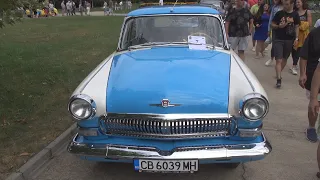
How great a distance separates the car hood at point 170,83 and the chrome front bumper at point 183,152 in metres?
0.36

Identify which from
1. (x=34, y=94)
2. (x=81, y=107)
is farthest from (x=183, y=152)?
(x=34, y=94)

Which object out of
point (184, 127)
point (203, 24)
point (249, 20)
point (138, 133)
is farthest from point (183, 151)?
point (249, 20)

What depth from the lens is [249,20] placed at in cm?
851

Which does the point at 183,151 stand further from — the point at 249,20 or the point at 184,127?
the point at 249,20

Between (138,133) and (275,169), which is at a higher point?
(138,133)

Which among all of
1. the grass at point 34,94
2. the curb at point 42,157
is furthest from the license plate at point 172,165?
the grass at point 34,94

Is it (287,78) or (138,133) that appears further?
(287,78)

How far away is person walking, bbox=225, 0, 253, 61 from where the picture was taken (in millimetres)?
8227

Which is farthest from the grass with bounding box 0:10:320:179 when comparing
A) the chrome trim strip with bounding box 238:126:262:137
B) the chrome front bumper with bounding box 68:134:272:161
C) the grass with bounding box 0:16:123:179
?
the chrome trim strip with bounding box 238:126:262:137

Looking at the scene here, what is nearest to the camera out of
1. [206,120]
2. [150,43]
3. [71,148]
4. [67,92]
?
[206,120]

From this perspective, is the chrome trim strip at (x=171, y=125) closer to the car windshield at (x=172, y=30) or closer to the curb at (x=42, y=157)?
the curb at (x=42, y=157)

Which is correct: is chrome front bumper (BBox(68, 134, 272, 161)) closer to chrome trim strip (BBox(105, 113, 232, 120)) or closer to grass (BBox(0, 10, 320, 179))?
chrome trim strip (BBox(105, 113, 232, 120))

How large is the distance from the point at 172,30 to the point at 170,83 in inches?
60.8

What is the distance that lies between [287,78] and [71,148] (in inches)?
247
